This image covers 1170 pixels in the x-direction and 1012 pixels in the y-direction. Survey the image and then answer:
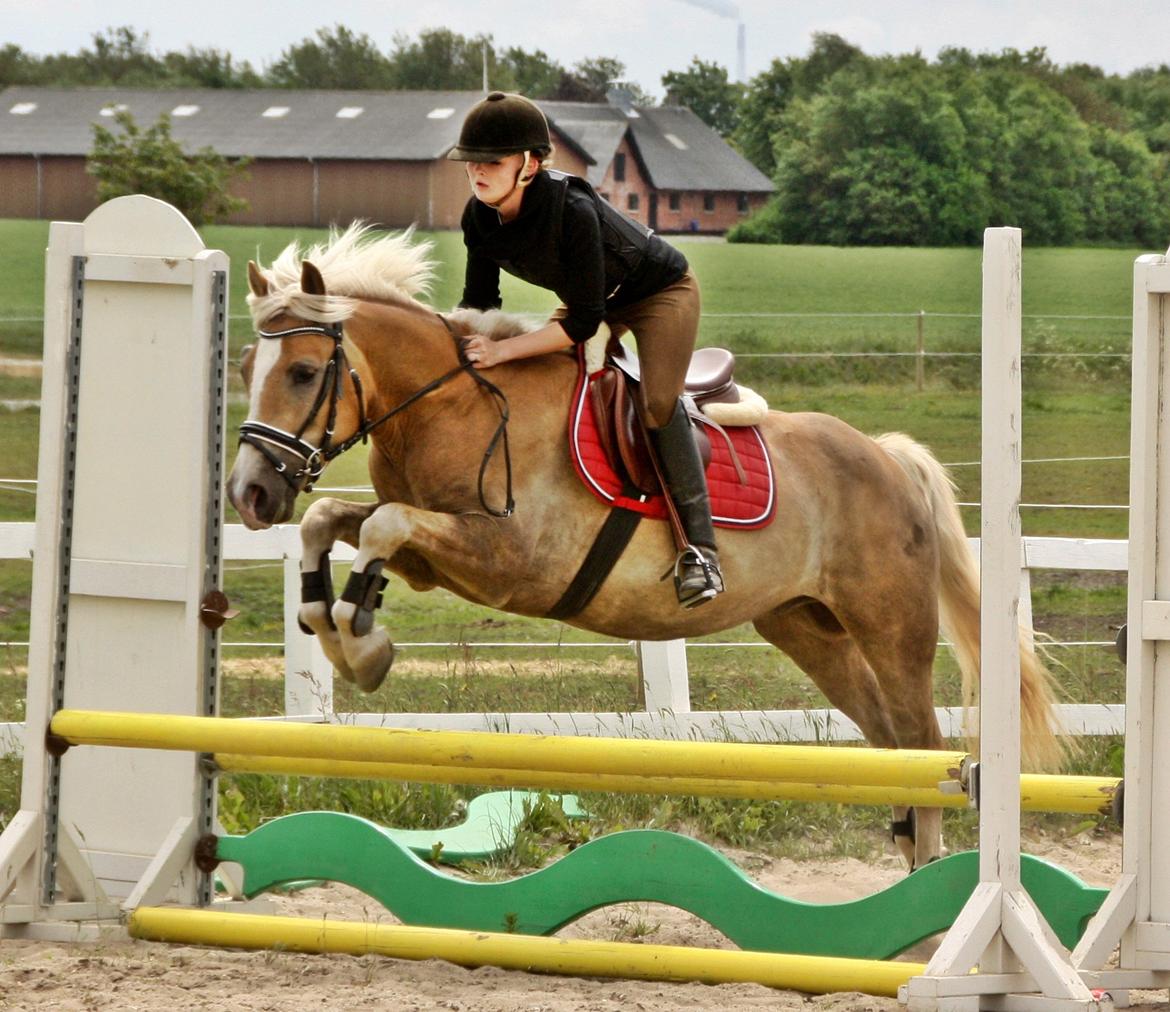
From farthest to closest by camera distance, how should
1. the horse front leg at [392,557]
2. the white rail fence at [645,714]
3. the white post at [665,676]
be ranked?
the white post at [665,676] → the white rail fence at [645,714] → the horse front leg at [392,557]

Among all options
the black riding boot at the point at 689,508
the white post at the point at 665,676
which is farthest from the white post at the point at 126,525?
the white post at the point at 665,676

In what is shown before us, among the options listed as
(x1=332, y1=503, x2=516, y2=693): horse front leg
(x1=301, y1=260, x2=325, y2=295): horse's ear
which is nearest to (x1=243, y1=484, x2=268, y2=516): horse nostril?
(x1=332, y1=503, x2=516, y2=693): horse front leg

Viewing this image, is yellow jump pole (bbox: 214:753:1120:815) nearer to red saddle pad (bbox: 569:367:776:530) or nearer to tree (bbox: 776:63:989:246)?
red saddle pad (bbox: 569:367:776:530)

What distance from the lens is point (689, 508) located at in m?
3.48

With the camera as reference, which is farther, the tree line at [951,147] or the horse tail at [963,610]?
the tree line at [951,147]

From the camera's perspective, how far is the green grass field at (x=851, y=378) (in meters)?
9.11

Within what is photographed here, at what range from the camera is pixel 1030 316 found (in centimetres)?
1366

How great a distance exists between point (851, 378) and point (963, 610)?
8.72 m

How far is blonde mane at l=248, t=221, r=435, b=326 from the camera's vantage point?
10.7 feet

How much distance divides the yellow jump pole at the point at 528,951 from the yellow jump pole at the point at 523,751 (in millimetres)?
375

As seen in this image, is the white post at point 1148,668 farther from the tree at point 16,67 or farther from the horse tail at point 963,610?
the tree at point 16,67

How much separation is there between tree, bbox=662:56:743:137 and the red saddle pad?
13023mm

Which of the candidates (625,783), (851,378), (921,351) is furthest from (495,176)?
(921,351)

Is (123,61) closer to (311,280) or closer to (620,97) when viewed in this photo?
(620,97)
